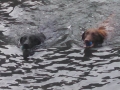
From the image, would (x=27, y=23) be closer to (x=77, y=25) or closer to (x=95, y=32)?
(x=77, y=25)

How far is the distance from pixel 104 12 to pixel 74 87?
5641 millimetres

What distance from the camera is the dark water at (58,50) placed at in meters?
7.84

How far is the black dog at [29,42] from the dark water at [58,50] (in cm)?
20

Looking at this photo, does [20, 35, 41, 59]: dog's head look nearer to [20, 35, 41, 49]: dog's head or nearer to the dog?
[20, 35, 41, 49]: dog's head

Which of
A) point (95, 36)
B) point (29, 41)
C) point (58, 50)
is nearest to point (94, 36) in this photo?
point (95, 36)

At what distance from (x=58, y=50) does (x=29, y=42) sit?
35.8 inches

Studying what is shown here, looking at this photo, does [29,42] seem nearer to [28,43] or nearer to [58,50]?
[28,43]

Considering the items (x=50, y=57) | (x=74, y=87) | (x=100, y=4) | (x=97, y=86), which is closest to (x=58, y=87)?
(x=74, y=87)

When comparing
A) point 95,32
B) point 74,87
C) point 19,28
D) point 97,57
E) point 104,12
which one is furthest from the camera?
point 104,12

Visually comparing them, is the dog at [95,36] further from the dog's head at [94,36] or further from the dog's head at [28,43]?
the dog's head at [28,43]

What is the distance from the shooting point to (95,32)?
10086mm

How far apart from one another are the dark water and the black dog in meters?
0.20

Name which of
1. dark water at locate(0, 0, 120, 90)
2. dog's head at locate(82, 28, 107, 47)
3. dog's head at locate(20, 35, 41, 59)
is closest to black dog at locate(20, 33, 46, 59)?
dog's head at locate(20, 35, 41, 59)

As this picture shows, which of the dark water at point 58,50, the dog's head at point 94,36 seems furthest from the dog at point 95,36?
the dark water at point 58,50
